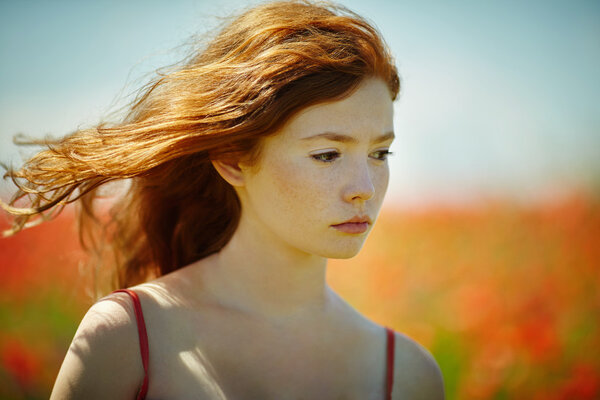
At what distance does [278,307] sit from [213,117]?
2.49 ft

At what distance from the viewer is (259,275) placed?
1908 millimetres

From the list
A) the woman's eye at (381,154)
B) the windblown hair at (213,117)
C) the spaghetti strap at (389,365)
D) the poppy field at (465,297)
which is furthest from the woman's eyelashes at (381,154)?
the poppy field at (465,297)

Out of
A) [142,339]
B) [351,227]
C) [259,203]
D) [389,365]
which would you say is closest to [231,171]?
[259,203]

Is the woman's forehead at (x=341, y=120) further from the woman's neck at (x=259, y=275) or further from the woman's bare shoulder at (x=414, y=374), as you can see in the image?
the woman's bare shoulder at (x=414, y=374)

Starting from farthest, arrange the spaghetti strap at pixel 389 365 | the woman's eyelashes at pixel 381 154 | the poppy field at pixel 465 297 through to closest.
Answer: the poppy field at pixel 465 297 → the spaghetti strap at pixel 389 365 → the woman's eyelashes at pixel 381 154

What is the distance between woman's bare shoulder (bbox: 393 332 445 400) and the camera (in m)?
1.95

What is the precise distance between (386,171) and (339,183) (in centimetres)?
26

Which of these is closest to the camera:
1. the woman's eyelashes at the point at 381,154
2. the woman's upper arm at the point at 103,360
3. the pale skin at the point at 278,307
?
the woman's upper arm at the point at 103,360

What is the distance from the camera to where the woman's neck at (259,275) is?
1.90 m

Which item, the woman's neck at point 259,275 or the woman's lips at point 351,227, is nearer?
the woman's lips at point 351,227

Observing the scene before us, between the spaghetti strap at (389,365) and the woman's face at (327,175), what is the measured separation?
0.54 m

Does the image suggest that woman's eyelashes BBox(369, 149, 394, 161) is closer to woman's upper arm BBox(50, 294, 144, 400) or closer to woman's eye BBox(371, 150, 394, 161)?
woman's eye BBox(371, 150, 394, 161)

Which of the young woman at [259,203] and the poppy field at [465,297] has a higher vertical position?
the young woman at [259,203]

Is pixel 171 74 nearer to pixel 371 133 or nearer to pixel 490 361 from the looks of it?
pixel 371 133
